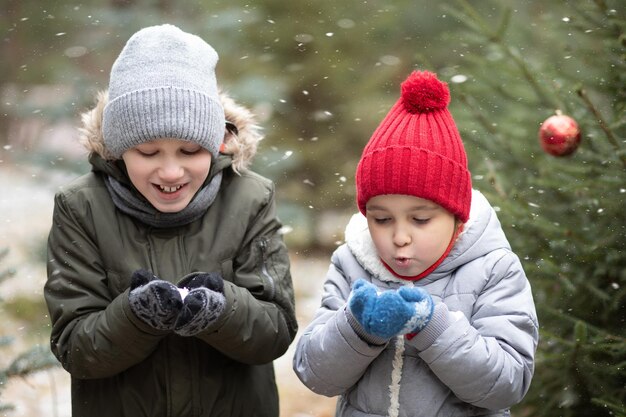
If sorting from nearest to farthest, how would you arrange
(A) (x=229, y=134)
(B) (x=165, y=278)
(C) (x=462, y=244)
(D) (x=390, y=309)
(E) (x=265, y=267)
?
(D) (x=390, y=309), (C) (x=462, y=244), (B) (x=165, y=278), (E) (x=265, y=267), (A) (x=229, y=134)

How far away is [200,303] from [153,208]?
534 millimetres

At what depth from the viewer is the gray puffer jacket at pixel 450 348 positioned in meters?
2.94

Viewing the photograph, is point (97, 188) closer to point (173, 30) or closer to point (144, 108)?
point (144, 108)

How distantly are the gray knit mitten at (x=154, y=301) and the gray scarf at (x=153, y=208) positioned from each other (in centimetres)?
33

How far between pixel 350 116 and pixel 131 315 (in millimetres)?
5761

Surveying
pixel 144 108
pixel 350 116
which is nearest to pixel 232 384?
pixel 144 108

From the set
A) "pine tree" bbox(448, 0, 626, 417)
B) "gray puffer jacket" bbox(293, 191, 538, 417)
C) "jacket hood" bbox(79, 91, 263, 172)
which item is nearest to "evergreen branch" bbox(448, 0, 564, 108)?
"pine tree" bbox(448, 0, 626, 417)

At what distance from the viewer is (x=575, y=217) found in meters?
4.99

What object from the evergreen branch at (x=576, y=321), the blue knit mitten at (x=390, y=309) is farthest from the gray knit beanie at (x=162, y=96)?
the evergreen branch at (x=576, y=321)

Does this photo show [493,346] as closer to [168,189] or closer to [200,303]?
[200,303]

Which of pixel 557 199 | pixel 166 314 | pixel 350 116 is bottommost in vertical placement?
pixel 350 116

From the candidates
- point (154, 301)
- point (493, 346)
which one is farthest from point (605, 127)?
point (154, 301)

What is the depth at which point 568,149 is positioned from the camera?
4250mm

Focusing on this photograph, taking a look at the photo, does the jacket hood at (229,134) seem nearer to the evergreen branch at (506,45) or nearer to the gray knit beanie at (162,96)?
the gray knit beanie at (162,96)
